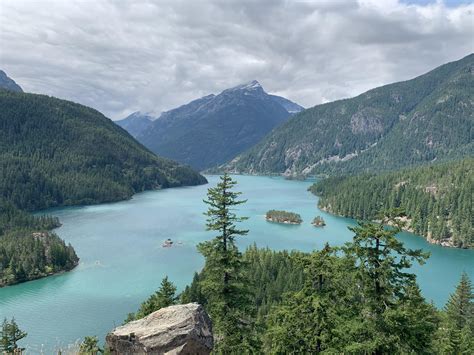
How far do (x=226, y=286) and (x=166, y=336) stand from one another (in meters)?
8.77

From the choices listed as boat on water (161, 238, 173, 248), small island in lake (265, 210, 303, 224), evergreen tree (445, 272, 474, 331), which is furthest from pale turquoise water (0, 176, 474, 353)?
evergreen tree (445, 272, 474, 331)

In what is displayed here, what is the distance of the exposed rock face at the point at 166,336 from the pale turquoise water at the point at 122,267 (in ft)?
27.8

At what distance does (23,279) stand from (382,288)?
90.8 m

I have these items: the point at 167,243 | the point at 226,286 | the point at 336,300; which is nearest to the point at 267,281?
the point at 167,243

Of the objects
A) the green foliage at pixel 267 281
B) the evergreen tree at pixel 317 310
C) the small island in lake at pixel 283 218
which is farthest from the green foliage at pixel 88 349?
the small island in lake at pixel 283 218

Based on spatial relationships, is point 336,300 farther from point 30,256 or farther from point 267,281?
point 30,256

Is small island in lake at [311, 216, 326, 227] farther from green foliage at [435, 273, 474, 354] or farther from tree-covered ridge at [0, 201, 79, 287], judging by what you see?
green foliage at [435, 273, 474, 354]

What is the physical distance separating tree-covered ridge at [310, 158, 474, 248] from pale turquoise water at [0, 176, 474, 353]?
278 inches

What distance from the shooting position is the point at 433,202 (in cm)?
16000

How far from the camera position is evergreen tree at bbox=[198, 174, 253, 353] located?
1014 inches

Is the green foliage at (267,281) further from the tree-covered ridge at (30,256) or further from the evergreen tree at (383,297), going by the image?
the evergreen tree at (383,297)

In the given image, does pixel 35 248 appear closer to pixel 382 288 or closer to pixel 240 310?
pixel 240 310

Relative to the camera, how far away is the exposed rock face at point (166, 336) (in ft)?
57.7

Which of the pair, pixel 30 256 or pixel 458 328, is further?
pixel 30 256
